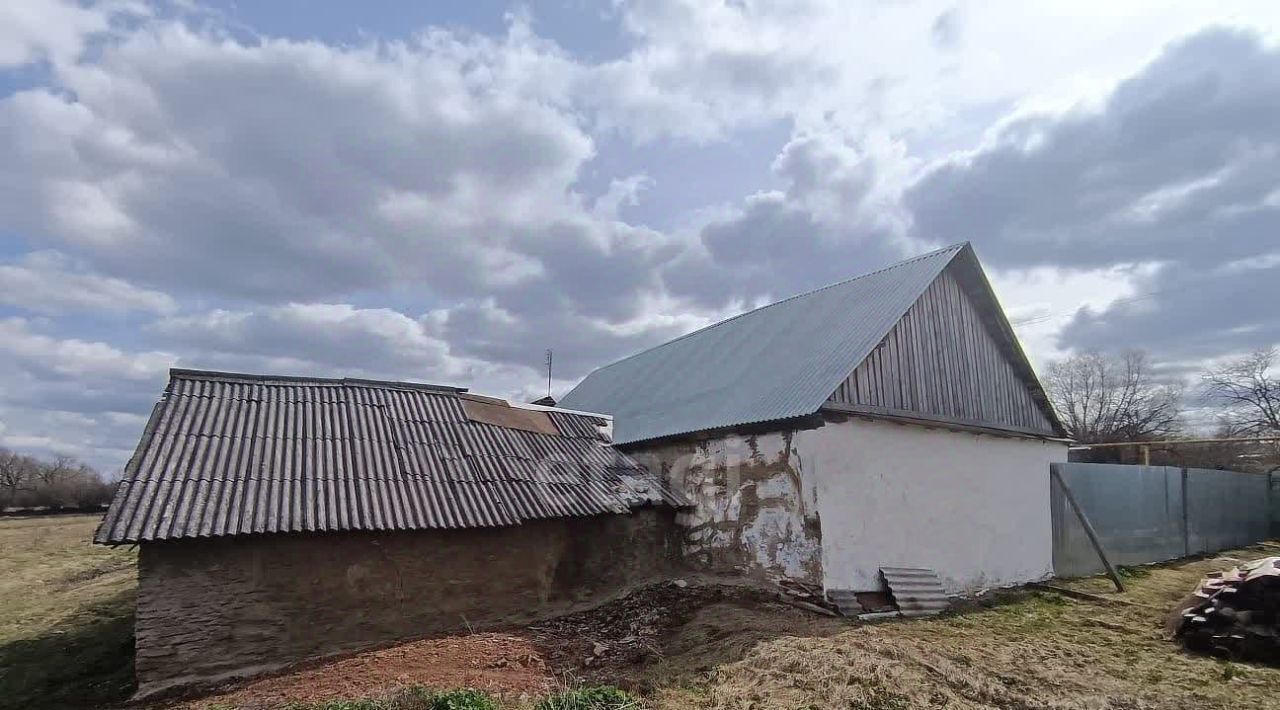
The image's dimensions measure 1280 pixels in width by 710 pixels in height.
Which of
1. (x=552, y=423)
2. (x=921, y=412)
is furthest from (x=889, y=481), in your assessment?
(x=552, y=423)

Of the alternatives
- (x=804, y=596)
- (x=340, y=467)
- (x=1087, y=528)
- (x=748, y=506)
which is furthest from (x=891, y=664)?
(x=1087, y=528)

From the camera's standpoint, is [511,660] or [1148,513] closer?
[511,660]

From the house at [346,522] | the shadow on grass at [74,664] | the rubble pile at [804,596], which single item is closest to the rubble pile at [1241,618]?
the rubble pile at [804,596]

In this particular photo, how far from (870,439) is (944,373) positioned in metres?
2.34

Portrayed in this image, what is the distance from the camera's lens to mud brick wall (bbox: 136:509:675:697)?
311 inches

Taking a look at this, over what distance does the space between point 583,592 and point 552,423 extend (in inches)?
150

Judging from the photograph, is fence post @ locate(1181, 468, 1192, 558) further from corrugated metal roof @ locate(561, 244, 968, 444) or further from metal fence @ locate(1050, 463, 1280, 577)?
corrugated metal roof @ locate(561, 244, 968, 444)

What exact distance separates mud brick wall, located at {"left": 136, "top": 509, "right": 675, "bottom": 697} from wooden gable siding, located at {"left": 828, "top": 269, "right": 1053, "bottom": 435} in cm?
473

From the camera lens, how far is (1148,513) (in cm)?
1589

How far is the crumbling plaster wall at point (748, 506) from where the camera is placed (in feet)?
32.0

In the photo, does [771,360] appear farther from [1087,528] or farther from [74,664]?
[74,664]

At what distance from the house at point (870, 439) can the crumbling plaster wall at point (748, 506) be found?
0.02 meters

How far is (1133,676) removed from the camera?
743 centimetres

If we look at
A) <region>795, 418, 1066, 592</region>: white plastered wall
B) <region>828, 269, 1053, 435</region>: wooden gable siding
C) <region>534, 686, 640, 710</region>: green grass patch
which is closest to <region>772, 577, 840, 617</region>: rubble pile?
<region>795, 418, 1066, 592</region>: white plastered wall
